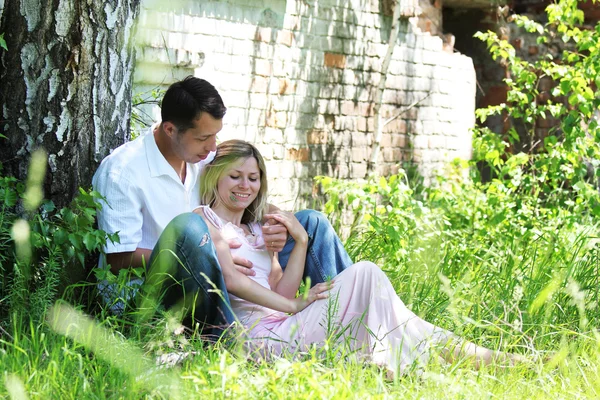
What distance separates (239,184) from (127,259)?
58 cm

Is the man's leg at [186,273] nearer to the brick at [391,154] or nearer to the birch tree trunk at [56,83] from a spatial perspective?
the birch tree trunk at [56,83]

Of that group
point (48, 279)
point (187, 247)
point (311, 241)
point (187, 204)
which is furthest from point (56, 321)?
point (311, 241)

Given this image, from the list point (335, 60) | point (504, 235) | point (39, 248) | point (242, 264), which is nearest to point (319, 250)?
point (242, 264)

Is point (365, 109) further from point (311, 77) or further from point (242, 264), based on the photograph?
point (242, 264)

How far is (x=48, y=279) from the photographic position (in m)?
3.39

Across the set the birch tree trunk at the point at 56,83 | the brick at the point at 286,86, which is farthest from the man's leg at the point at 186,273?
the brick at the point at 286,86

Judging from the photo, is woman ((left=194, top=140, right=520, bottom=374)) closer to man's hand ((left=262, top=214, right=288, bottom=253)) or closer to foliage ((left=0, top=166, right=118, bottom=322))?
man's hand ((left=262, top=214, right=288, bottom=253))

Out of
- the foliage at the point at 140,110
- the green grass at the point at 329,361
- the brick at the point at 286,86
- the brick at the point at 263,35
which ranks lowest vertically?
the green grass at the point at 329,361

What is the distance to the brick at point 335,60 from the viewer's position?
764 centimetres

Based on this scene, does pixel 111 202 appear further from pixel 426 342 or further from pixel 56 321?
pixel 426 342

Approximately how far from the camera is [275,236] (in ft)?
12.7

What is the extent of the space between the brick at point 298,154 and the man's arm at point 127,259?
375 cm

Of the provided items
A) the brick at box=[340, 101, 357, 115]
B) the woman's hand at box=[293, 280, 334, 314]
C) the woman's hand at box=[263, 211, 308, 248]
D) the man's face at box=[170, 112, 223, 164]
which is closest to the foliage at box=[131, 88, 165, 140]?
the man's face at box=[170, 112, 223, 164]

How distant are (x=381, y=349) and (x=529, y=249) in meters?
2.40
